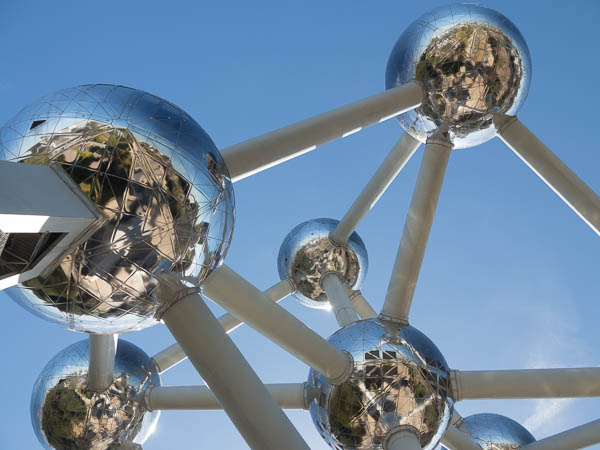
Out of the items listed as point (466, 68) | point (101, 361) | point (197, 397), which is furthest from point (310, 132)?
point (101, 361)

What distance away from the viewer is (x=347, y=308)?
6254 millimetres

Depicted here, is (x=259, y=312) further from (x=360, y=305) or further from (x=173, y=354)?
(x=360, y=305)

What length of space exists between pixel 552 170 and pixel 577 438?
8.47 feet

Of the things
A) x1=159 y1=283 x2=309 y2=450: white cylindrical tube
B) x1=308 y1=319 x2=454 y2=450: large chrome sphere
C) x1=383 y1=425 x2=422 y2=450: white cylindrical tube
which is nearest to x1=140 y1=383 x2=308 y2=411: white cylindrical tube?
x1=308 y1=319 x2=454 y2=450: large chrome sphere

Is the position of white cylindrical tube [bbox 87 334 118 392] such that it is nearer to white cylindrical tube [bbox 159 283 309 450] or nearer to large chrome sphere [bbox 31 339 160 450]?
large chrome sphere [bbox 31 339 160 450]

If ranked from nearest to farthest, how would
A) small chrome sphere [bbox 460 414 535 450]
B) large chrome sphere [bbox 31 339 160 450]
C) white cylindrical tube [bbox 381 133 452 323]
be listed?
white cylindrical tube [bbox 381 133 452 323]
large chrome sphere [bbox 31 339 160 450]
small chrome sphere [bbox 460 414 535 450]

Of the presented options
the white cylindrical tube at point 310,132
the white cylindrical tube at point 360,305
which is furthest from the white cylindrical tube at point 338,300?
the white cylindrical tube at point 310,132

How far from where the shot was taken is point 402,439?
4.07 metres

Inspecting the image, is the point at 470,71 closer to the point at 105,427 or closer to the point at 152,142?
the point at 152,142

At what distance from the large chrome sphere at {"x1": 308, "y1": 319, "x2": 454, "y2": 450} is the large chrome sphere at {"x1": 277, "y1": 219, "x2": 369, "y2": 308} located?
3.39 meters

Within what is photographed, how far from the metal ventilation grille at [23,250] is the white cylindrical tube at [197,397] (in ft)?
8.29

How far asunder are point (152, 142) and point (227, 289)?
1.36 m

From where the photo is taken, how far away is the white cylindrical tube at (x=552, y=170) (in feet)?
16.1

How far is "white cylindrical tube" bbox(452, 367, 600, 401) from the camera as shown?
4188 mm
